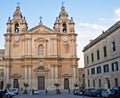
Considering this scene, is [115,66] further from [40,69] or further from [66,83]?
[40,69]

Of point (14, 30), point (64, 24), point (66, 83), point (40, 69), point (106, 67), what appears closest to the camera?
point (106, 67)

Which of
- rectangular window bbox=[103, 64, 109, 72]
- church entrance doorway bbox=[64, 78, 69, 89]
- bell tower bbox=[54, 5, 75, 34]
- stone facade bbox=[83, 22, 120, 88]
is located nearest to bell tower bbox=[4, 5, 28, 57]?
bell tower bbox=[54, 5, 75, 34]

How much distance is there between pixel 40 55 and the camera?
197 feet

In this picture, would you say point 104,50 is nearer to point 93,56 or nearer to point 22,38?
point 93,56

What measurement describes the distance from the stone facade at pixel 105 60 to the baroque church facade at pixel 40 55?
28.6 feet

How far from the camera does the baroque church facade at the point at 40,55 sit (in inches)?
2295

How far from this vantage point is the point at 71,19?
2496 inches

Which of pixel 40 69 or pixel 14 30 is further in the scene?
pixel 14 30

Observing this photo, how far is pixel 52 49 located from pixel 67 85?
9081mm

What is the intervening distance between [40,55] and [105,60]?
22.7m

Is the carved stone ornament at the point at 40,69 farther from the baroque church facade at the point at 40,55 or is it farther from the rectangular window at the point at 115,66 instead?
the rectangular window at the point at 115,66

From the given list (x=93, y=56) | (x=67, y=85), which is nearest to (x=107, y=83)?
(x=93, y=56)

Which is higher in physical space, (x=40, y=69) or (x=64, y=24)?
(x=64, y=24)

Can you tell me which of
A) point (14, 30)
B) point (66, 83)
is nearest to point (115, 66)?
point (66, 83)
